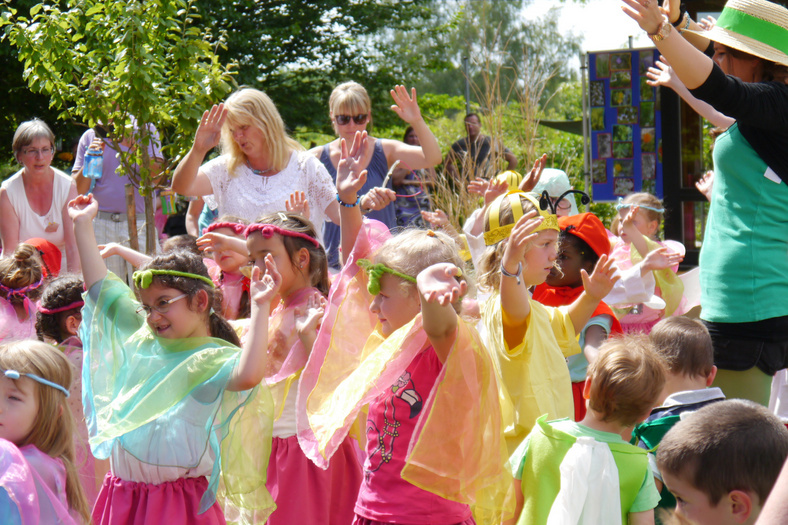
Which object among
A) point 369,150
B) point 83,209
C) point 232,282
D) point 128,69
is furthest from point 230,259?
point 128,69

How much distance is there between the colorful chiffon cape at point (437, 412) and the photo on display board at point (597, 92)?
765cm

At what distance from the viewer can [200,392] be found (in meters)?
3.12

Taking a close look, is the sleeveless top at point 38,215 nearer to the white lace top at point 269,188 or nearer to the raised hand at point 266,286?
the white lace top at point 269,188

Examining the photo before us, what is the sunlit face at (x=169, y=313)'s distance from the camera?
322 centimetres

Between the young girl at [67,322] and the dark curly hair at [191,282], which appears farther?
the young girl at [67,322]

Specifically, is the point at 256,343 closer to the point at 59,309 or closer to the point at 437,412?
the point at 437,412

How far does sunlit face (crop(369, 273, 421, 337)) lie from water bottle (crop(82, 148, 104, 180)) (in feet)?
17.1

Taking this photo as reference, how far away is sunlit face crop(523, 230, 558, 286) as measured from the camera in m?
3.40

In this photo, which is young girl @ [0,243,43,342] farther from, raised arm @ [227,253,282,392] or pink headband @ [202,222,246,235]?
raised arm @ [227,253,282,392]

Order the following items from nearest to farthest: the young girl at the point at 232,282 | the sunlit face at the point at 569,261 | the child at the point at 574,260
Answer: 1. the child at the point at 574,260
2. the sunlit face at the point at 569,261
3. the young girl at the point at 232,282

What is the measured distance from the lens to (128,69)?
577 centimetres

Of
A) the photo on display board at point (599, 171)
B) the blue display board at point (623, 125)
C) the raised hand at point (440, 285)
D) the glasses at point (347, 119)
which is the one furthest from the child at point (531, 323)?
the photo on display board at point (599, 171)

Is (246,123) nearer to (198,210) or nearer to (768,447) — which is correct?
(198,210)

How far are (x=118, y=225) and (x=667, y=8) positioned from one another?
19.4ft
